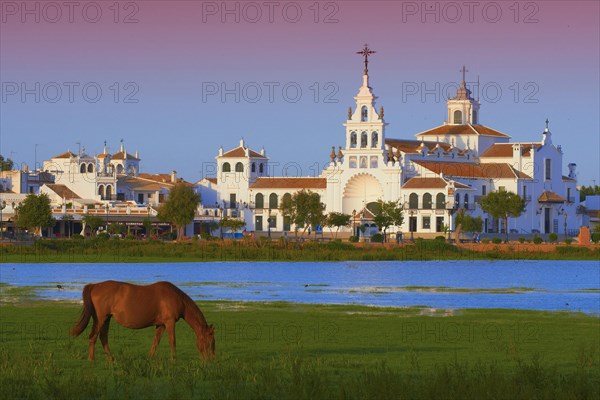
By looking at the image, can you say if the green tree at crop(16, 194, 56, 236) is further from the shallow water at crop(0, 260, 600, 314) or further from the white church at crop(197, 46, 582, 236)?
the shallow water at crop(0, 260, 600, 314)

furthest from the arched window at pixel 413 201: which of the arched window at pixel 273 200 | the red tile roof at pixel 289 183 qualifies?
the arched window at pixel 273 200

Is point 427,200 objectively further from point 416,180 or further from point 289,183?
point 289,183

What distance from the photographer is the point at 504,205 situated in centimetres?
12900

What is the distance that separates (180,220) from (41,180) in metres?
45.0

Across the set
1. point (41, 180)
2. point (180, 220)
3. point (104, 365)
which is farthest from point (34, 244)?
point (41, 180)

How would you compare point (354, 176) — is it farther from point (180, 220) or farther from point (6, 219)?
point (6, 219)

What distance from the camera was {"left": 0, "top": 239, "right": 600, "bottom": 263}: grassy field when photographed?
78.6 meters

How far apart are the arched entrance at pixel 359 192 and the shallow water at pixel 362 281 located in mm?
58923

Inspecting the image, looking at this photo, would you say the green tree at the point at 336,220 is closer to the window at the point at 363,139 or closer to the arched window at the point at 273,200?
the window at the point at 363,139

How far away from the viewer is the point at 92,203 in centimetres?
14700

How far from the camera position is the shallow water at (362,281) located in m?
41.6

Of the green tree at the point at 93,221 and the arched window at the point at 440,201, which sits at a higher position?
the arched window at the point at 440,201

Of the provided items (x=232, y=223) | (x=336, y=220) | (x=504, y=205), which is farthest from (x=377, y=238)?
(x=232, y=223)

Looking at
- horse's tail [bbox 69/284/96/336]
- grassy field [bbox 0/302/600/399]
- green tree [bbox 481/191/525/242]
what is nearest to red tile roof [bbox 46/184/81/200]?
green tree [bbox 481/191/525/242]
